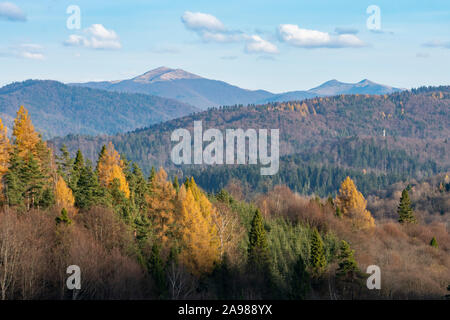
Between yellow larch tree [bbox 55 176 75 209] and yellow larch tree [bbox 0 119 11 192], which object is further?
yellow larch tree [bbox 0 119 11 192]

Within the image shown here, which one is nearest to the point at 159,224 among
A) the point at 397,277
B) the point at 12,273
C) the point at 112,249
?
the point at 112,249

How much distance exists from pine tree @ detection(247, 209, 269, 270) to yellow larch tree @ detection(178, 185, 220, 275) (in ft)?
12.6

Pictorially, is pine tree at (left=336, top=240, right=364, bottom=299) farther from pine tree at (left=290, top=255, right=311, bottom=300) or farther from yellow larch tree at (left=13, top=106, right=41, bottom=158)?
yellow larch tree at (left=13, top=106, right=41, bottom=158)

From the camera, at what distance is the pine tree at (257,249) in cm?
5129

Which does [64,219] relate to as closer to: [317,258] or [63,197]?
[63,197]

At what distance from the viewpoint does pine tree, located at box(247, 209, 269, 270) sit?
51291 millimetres

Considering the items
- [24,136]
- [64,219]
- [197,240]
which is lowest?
[197,240]

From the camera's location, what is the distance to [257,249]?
2044 inches

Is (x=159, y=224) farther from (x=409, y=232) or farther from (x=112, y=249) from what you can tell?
(x=409, y=232)

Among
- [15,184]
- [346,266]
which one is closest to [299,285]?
[346,266]

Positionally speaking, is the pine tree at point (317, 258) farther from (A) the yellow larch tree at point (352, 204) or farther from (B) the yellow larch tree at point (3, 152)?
(B) the yellow larch tree at point (3, 152)

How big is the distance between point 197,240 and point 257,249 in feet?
22.9
